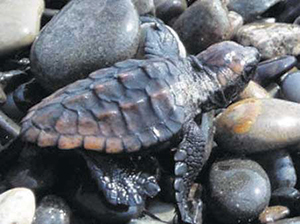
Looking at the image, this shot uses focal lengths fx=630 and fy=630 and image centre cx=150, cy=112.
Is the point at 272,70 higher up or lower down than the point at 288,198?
higher up

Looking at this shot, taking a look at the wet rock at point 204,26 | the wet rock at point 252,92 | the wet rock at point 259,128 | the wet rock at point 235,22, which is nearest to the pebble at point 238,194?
the wet rock at point 259,128

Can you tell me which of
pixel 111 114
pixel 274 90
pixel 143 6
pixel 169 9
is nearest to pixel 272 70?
pixel 274 90

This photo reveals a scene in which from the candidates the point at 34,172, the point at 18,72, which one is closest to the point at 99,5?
the point at 18,72

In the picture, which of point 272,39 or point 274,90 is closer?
point 274,90

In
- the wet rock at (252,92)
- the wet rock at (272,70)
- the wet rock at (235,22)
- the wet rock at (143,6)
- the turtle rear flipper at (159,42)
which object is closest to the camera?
the turtle rear flipper at (159,42)

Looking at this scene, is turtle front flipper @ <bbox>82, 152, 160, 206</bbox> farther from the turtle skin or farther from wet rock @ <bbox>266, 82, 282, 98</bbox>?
wet rock @ <bbox>266, 82, 282, 98</bbox>

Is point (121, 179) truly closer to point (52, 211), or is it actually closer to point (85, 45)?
point (52, 211)

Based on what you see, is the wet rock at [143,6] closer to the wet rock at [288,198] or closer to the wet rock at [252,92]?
the wet rock at [252,92]
